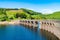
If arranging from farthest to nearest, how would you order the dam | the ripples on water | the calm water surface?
the calm water surface
the ripples on water
the dam

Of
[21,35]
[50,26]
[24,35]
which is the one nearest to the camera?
[21,35]

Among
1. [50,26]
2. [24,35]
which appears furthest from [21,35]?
[50,26]

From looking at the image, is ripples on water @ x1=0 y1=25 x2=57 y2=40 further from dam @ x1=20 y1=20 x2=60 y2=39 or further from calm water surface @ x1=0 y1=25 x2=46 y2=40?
dam @ x1=20 y1=20 x2=60 y2=39

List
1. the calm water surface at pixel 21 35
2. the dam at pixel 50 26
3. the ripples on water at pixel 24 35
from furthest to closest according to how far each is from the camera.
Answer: the calm water surface at pixel 21 35 < the ripples on water at pixel 24 35 < the dam at pixel 50 26

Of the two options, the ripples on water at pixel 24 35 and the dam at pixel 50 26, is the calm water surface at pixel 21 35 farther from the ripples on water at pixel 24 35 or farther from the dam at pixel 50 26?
the dam at pixel 50 26

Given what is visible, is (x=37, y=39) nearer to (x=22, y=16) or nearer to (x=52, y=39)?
(x=52, y=39)

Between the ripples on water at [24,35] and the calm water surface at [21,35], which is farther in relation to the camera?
the calm water surface at [21,35]

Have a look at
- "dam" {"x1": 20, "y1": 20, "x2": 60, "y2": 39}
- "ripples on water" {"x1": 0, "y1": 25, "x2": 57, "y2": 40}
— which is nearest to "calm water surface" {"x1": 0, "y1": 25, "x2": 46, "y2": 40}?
"ripples on water" {"x1": 0, "y1": 25, "x2": 57, "y2": 40}

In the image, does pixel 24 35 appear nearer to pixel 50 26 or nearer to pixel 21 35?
pixel 21 35

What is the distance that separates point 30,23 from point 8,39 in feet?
193

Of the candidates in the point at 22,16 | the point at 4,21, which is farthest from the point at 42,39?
the point at 22,16

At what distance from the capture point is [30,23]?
114875 mm


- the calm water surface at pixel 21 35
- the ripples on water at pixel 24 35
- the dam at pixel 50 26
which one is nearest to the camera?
the dam at pixel 50 26

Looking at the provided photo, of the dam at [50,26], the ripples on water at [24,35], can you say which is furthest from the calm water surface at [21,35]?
the dam at [50,26]
